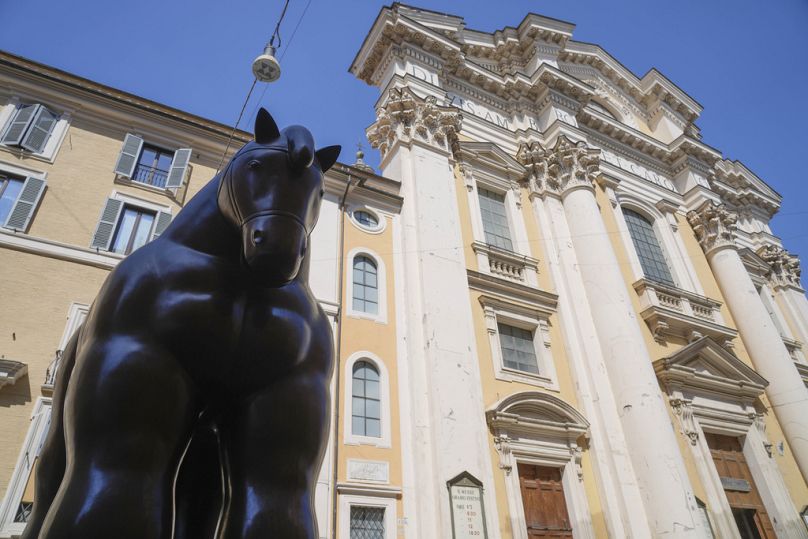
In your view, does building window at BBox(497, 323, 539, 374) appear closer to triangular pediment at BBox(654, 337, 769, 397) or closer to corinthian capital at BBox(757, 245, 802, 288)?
triangular pediment at BBox(654, 337, 769, 397)

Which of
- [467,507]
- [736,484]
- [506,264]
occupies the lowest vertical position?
[467,507]

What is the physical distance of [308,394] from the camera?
2018 millimetres

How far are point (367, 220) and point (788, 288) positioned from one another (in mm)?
19135

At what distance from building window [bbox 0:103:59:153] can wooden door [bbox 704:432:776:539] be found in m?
16.8

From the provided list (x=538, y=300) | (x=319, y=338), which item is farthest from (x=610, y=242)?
(x=319, y=338)

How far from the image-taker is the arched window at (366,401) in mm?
9664

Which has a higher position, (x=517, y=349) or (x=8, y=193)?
(x=8, y=193)

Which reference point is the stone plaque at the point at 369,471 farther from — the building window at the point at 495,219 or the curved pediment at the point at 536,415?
the building window at the point at 495,219

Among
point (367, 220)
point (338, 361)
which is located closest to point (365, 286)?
point (367, 220)

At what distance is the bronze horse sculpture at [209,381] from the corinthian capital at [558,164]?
1467 centimetres

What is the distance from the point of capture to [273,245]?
183cm

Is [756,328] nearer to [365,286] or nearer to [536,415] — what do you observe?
[536,415]

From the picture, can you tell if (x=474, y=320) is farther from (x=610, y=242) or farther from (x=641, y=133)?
(x=641, y=133)

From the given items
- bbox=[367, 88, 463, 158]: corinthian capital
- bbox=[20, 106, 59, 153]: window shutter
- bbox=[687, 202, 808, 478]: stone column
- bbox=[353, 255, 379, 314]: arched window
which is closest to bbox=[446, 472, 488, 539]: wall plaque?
bbox=[353, 255, 379, 314]: arched window
